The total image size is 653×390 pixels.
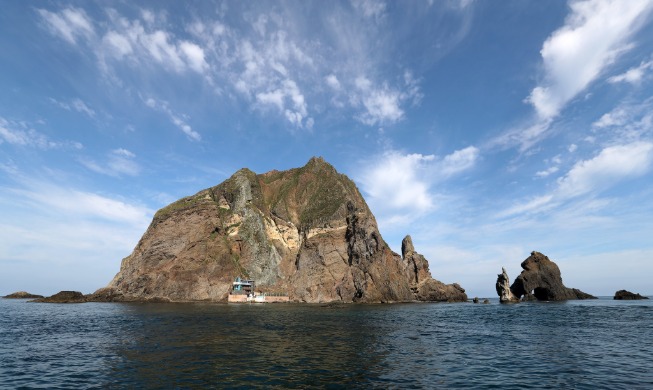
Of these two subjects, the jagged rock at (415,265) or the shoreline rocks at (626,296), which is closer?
the jagged rock at (415,265)

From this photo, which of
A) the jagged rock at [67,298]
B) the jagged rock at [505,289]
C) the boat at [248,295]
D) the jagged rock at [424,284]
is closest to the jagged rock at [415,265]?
the jagged rock at [424,284]

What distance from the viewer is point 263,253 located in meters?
163

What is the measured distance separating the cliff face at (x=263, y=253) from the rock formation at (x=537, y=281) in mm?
38689

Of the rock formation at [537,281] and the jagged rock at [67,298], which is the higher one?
the rock formation at [537,281]

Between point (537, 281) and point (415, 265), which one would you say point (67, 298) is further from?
point (537, 281)

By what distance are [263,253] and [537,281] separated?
385ft

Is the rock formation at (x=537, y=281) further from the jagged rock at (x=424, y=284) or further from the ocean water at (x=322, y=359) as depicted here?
the ocean water at (x=322, y=359)

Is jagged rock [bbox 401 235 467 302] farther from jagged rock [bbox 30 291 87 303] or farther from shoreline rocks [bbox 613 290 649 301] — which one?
jagged rock [bbox 30 291 87 303]

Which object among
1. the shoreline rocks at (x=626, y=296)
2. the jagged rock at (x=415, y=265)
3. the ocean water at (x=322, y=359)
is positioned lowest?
the ocean water at (x=322, y=359)

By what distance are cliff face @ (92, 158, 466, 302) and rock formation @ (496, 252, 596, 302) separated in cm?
3869

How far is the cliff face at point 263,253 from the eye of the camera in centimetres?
14038

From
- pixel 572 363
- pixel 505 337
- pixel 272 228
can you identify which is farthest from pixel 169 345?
pixel 272 228

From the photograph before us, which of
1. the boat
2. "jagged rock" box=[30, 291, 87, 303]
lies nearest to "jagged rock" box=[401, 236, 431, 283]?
the boat

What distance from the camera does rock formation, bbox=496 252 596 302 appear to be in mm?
145500
